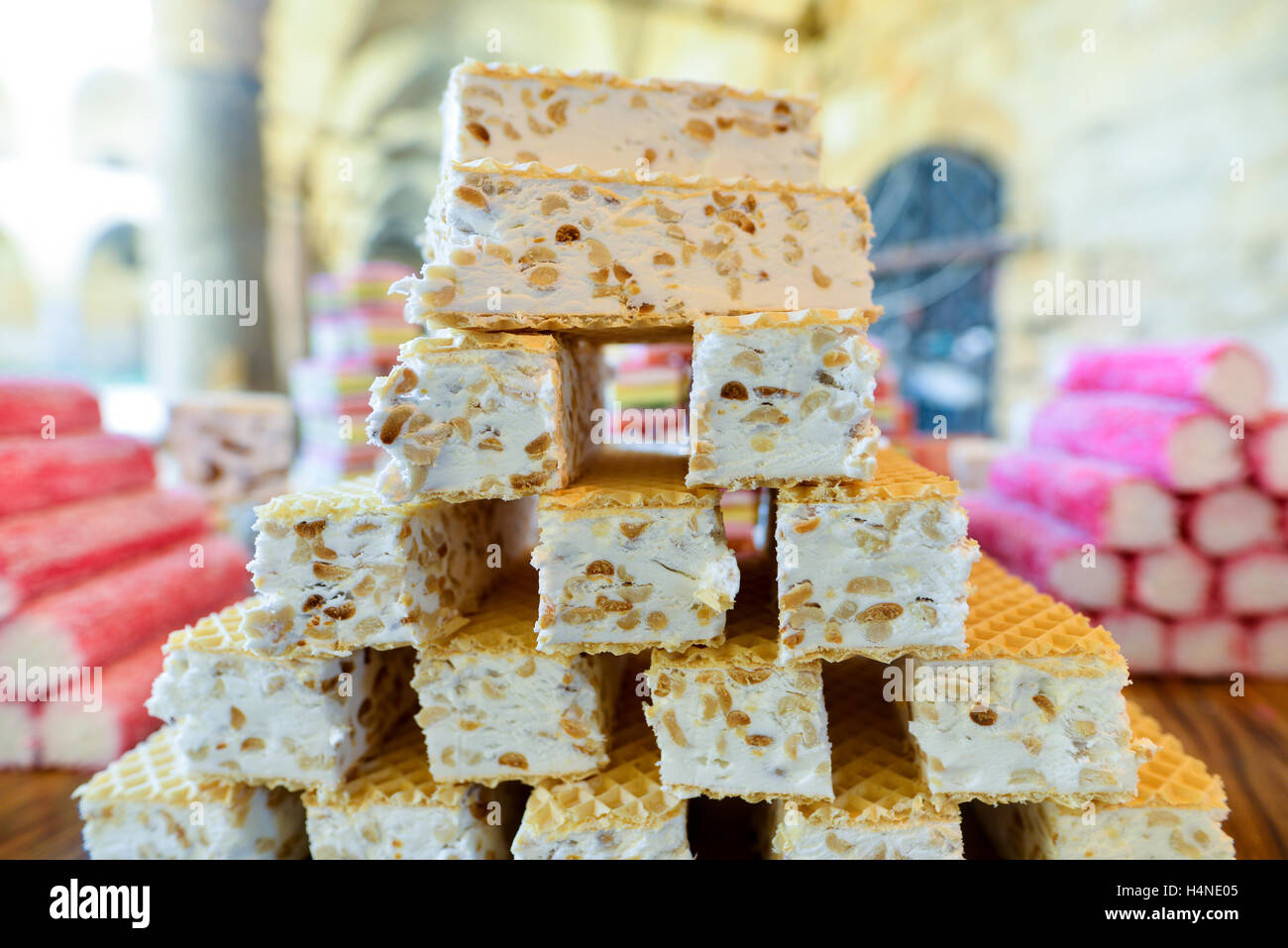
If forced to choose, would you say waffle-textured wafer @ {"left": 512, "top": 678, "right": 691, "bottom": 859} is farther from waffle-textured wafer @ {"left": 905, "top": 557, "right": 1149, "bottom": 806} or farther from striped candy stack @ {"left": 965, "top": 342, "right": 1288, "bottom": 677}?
striped candy stack @ {"left": 965, "top": 342, "right": 1288, "bottom": 677}

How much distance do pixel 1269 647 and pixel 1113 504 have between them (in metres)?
0.85

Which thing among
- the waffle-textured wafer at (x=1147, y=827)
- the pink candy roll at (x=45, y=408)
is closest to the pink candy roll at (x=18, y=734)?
the pink candy roll at (x=45, y=408)

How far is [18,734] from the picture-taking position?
2.15 m

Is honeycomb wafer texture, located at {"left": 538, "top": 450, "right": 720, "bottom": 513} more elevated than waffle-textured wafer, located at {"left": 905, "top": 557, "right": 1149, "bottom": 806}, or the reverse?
honeycomb wafer texture, located at {"left": 538, "top": 450, "right": 720, "bottom": 513}

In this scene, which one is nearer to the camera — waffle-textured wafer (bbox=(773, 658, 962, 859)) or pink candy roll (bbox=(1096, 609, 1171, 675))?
waffle-textured wafer (bbox=(773, 658, 962, 859))

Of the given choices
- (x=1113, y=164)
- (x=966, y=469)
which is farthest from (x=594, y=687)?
(x=1113, y=164)

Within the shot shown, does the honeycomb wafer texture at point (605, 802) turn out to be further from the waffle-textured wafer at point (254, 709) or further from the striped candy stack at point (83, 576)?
the striped candy stack at point (83, 576)

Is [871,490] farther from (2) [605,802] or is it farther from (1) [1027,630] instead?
(2) [605,802]

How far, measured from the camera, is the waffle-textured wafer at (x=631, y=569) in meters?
1.42

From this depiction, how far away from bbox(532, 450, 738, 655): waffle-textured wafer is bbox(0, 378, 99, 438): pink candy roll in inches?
101

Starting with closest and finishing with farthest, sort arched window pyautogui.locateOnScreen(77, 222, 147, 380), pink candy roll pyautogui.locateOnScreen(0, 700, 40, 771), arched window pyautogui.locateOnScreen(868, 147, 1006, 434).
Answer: pink candy roll pyautogui.locateOnScreen(0, 700, 40, 771) → arched window pyautogui.locateOnScreen(868, 147, 1006, 434) → arched window pyautogui.locateOnScreen(77, 222, 147, 380)

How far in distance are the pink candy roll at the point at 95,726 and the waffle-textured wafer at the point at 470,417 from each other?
1.49m

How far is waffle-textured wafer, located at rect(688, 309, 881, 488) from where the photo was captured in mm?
1350

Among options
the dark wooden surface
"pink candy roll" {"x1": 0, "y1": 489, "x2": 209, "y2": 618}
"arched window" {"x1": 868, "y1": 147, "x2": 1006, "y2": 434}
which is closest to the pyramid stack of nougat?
the dark wooden surface
